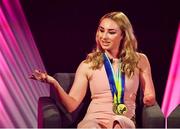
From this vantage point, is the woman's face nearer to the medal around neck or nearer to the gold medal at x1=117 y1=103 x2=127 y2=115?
the medal around neck

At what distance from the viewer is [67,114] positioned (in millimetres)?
3686

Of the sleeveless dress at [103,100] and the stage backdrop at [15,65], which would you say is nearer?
the sleeveless dress at [103,100]

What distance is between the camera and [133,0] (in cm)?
453

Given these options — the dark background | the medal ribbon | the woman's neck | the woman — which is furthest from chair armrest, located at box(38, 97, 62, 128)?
the dark background

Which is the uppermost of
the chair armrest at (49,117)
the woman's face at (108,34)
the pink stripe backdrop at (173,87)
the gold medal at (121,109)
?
the woman's face at (108,34)

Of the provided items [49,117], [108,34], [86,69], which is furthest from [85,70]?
[49,117]

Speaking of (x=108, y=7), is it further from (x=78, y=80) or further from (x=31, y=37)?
(x=78, y=80)

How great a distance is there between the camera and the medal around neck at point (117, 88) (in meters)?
3.43

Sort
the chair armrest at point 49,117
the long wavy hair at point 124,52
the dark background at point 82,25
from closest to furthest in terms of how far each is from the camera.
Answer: the chair armrest at point 49,117
the long wavy hair at point 124,52
the dark background at point 82,25

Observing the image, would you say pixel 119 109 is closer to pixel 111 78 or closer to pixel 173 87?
pixel 111 78

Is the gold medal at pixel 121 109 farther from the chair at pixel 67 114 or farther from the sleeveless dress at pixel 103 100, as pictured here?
the chair at pixel 67 114

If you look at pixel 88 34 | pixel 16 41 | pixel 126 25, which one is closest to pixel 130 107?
pixel 126 25

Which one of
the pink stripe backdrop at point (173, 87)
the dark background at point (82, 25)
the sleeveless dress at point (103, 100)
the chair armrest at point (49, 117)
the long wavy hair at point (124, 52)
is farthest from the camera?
the pink stripe backdrop at point (173, 87)

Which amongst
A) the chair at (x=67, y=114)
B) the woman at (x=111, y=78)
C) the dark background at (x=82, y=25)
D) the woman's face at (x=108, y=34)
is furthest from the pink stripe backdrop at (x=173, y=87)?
the woman's face at (x=108, y=34)
